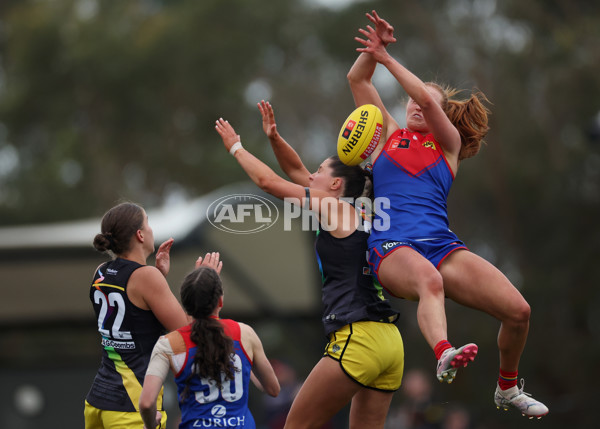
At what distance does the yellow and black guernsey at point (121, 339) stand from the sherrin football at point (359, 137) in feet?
4.68

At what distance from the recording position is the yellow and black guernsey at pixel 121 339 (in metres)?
4.43

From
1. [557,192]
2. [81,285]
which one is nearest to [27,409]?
[81,285]

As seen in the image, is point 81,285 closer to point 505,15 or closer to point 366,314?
point 366,314

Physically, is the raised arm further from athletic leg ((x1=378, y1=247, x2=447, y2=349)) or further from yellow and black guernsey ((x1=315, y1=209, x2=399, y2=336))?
athletic leg ((x1=378, y1=247, x2=447, y2=349))

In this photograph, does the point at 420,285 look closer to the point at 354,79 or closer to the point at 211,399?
the point at 211,399

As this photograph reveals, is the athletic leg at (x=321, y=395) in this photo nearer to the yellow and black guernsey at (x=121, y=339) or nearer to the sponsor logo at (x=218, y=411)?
the sponsor logo at (x=218, y=411)

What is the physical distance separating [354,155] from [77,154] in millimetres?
20502

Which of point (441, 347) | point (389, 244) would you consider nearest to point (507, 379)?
point (441, 347)

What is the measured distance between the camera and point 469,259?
4.80 meters

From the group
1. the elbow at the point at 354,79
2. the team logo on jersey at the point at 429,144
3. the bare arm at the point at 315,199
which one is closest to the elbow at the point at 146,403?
the bare arm at the point at 315,199

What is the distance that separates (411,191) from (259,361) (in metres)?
1.43

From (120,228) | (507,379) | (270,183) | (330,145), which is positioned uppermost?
(330,145)

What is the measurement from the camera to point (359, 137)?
191 inches

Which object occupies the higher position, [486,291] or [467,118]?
[467,118]
